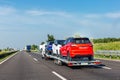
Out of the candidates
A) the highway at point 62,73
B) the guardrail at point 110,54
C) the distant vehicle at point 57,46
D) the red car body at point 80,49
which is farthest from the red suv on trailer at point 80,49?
the guardrail at point 110,54

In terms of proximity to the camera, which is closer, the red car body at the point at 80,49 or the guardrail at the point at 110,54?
the red car body at the point at 80,49

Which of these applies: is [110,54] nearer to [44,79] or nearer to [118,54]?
[118,54]

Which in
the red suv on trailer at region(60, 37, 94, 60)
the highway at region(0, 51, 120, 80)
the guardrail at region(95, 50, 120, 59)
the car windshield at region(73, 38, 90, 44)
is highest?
the car windshield at region(73, 38, 90, 44)

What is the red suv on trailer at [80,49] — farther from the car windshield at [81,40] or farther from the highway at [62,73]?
the highway at [62,73]

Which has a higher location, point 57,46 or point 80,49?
point 57,46

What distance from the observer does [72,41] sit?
64.4 ft

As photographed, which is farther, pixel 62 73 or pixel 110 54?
pixel 110 54

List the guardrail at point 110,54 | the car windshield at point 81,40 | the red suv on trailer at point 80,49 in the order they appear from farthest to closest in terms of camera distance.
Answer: the guardrail at point 110,54 → the car windshield at point 81,40 → the red suv on trailer at point 80,49

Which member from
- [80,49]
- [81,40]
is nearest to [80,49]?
[80,49]

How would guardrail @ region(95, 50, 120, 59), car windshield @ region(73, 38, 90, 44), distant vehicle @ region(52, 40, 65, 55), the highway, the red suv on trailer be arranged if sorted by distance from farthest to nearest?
1. guardrail @ region(95, 50, 120, 59)
2. distant vehicle @ region(52, 40, 65, 55)
3. car windshield @ region(73, 38, 90, 44)
4. the red suv on trailer
5. the highway

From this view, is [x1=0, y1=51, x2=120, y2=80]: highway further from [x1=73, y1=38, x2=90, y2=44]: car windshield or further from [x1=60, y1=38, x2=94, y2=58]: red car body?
[x1=73, y1=38, x2=90, y2=44]: car windshield

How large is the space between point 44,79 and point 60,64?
931cm

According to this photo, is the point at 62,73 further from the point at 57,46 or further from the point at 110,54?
the point at 110,54

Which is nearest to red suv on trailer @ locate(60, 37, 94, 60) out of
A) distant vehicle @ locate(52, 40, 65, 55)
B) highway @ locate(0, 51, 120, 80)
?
highway @ locate(0, 51, 120, 80)
